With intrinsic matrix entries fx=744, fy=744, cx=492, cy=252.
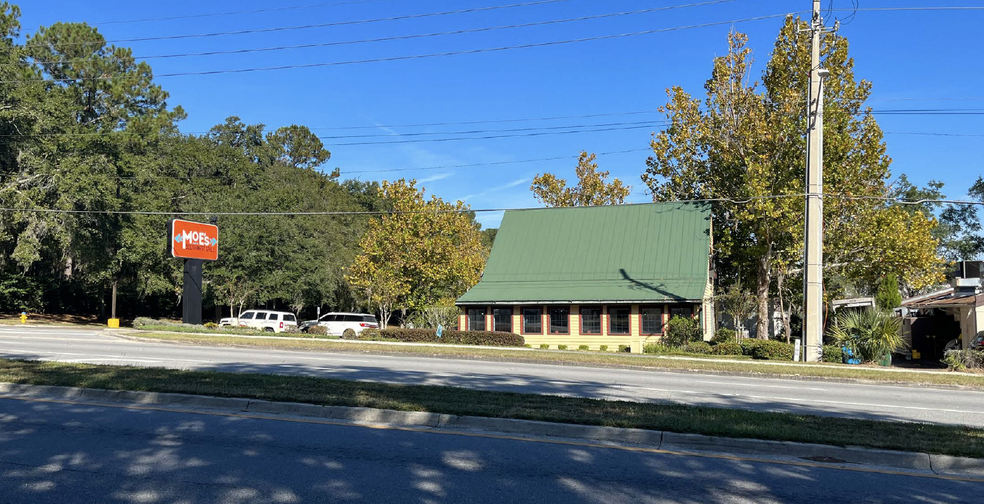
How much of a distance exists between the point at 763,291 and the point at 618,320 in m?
7.29

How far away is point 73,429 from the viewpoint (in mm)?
8953

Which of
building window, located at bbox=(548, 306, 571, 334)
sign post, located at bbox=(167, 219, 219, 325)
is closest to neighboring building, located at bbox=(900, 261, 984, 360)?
building window, located at bbox=(548, 306, 571, 334)

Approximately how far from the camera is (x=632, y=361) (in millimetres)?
23156

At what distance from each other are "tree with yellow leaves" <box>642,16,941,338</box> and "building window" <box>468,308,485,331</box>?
40.9 ft

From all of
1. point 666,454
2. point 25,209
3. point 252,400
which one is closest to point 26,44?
point 25,209

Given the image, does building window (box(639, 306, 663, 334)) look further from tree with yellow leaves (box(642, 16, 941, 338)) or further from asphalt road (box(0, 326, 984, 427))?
asphalt road (box(0, 326, 984, 427))

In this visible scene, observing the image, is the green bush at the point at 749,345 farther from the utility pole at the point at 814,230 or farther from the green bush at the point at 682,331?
the green bush at the point at 682,331

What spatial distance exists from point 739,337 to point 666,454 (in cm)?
2811

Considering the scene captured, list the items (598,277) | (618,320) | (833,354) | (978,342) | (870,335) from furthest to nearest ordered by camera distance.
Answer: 1. (598,277)
2. (618,320)
3. (870,335)
4. (833,354)
5. (978,342)

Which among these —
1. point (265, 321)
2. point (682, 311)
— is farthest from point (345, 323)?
point (682, 311)

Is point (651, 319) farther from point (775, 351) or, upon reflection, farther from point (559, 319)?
point (775, 351)

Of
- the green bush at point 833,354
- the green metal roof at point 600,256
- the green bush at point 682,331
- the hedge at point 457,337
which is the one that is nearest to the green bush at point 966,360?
the green bush at point 833,354

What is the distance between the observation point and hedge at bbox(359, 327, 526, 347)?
3138 centimetres

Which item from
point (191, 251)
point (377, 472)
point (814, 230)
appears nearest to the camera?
point (377, 472)
